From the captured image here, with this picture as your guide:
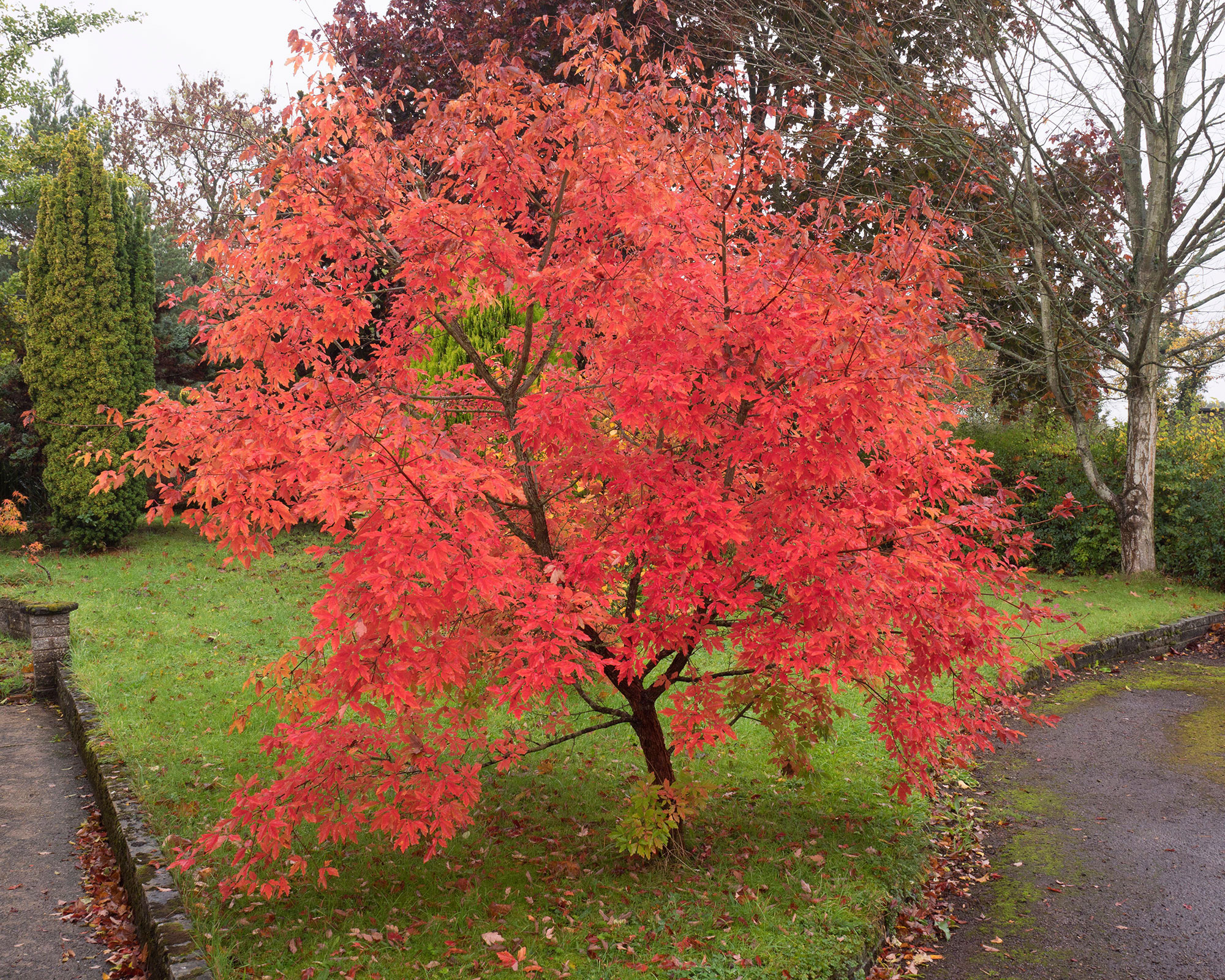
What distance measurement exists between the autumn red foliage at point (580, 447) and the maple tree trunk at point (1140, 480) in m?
9.80

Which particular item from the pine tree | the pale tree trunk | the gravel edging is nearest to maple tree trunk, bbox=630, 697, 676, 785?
the gravel edging

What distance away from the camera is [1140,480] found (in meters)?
12.8

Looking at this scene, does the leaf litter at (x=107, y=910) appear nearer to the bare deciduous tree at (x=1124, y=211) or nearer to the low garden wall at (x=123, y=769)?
the low garden wall at (x=123, y=769)

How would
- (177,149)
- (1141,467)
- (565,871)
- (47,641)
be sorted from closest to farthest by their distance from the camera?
(565,871) → (47,641) → (1141,467) → (177,149)

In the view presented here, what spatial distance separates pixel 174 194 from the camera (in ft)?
76.7

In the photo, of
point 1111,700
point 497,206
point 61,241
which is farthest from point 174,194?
point 1111,700

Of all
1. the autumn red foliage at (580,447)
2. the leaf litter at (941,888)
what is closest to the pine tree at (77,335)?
the autumn red foliage at (580,447)

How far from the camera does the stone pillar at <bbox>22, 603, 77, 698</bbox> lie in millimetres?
8180

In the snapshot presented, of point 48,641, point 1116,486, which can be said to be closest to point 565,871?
point 48,641

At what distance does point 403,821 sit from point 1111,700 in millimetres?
7680

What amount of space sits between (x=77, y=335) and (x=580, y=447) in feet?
44.9

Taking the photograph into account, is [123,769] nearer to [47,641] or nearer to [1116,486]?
[47,641]

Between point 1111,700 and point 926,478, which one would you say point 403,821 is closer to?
point 926,478

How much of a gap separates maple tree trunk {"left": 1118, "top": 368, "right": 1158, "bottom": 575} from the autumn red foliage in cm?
980
